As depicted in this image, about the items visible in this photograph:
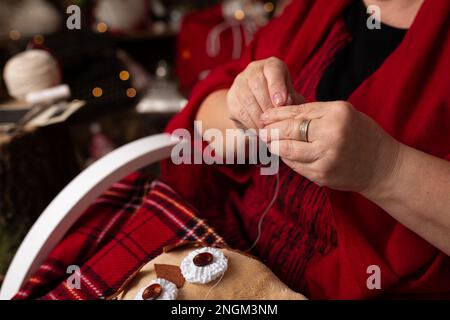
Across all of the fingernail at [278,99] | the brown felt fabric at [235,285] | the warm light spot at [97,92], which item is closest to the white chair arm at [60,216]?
the brown felt fabric at [235,285]

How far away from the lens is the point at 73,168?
1.23 m

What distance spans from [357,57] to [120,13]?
1.78 m

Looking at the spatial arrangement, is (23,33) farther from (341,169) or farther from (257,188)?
(341,169)

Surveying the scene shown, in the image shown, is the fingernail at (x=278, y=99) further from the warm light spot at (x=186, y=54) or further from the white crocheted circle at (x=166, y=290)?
the warm light spot at (x=186, y=54)

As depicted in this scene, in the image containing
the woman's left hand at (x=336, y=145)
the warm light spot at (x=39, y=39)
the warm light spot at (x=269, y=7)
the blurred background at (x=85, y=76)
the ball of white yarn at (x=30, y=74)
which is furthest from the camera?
the warm light spot at (x=269, y=7)

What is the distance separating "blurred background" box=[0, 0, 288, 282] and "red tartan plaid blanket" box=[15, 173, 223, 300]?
37 cm

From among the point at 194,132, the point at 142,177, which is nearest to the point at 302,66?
the point at 194,132

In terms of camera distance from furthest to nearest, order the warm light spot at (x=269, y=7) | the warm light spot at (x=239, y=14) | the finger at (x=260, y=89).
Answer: the warm light spot at (x=269, y=7)
the warm light spot at (x=239, y=14)
the finger at (x=260, y=89)

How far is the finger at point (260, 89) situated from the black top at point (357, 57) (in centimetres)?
18

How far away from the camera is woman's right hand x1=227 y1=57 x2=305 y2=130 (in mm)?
573

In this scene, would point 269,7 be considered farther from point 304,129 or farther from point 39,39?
point 304,129

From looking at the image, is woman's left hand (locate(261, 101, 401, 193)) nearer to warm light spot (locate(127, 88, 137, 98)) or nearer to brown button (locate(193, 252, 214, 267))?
brown button (locate(193, 252, 214, 267))

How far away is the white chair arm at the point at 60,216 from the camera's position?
27.8 inches

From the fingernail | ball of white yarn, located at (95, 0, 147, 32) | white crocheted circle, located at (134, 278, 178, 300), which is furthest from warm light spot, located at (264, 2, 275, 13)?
white crocheted circle, located at (134, 278, 178, 300)
